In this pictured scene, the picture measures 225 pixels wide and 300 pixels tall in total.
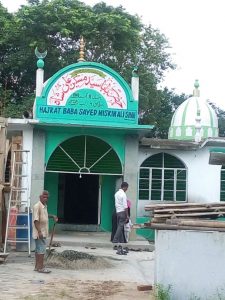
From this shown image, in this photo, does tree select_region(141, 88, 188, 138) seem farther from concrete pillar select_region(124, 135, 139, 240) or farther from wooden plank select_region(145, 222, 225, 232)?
wooden plank select_region(145, 222, 225, 232)

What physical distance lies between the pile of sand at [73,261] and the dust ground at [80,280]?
2cm

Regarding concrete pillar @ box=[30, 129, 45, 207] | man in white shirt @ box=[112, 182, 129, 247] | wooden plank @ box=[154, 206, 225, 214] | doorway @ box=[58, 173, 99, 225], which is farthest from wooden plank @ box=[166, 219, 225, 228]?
doorway @ box=[58, 173, 99, 225]

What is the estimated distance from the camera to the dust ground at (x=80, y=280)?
7.54 m

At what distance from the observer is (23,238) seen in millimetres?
12133

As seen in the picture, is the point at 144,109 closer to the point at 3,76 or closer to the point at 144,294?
the point at 3,76

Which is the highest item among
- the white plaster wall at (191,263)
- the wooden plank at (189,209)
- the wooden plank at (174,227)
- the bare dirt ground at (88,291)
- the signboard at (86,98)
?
the signboard at (86,98)

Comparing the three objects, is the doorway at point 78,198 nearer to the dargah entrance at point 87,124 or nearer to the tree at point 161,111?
the dargah entrance at point 87,124

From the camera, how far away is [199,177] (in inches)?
645

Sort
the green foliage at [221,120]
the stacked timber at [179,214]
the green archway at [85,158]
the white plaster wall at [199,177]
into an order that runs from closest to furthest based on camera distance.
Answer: the stacked timber at [179,214] < the green archway at [85,158] < the white plaster wall at [199,177] < the green foliage at [221,120]

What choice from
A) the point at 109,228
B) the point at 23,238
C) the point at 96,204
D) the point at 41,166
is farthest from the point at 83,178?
the point at 23,238

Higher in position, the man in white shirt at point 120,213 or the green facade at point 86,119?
the green facade at point 86,119

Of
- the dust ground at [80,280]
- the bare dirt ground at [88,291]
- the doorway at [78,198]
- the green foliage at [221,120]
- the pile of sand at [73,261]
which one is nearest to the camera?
the bare dirt ground at [88,291]

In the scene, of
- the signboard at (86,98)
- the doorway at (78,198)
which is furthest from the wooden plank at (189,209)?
the doorway at (78,198)

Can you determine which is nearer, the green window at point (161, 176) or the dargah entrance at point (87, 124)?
the dargah entrance at point (87, 124)
